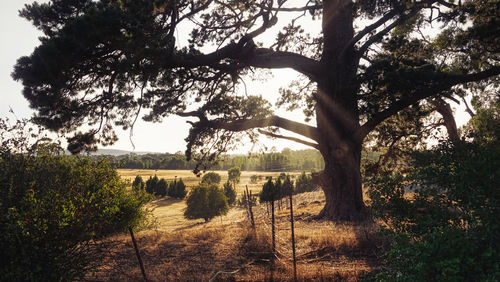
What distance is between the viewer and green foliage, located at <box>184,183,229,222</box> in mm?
33938

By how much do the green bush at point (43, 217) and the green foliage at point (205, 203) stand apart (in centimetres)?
3010

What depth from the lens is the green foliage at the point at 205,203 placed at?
1336 inches

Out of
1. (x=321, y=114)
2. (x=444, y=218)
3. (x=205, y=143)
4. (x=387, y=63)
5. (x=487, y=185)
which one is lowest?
(x=444, y=218)

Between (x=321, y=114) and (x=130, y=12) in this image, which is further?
(x=321, y=114)

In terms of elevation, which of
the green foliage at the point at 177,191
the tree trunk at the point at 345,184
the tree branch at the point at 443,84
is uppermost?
the tree branch at the point at 443,84

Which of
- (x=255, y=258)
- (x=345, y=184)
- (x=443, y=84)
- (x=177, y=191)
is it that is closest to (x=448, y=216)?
(x=255, y=258)

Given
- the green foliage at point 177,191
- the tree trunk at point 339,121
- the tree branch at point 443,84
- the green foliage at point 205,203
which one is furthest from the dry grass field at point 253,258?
the green foliage at point 177,191

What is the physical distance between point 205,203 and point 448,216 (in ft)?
109

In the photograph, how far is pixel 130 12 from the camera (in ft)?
19.9

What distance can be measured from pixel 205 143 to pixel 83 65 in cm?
683

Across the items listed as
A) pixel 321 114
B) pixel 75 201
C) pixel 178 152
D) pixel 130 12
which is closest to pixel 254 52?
pixel 321 114

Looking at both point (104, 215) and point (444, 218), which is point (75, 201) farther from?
point (444, 218)

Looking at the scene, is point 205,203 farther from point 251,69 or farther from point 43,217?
point 43,217

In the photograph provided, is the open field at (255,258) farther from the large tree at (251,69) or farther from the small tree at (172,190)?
the small tree at (172,190)
